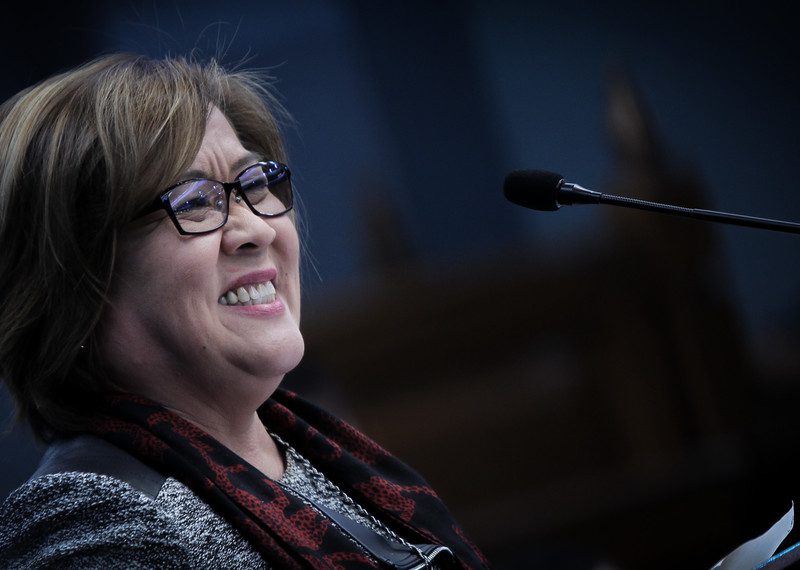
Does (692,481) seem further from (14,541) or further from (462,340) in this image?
(14,541)

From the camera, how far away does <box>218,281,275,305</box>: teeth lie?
55.5 inches

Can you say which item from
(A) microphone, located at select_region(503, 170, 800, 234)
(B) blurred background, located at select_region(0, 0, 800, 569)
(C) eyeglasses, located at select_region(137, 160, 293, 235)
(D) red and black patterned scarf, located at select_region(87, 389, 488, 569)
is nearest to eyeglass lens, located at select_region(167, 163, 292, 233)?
(C) eyeglasses, located at select_region(137, 160, 293, 235)

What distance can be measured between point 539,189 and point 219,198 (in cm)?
44

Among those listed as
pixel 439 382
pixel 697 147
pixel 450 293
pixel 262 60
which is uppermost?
pixel 262 60

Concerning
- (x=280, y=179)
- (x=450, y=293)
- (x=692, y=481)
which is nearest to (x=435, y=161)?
(x=450, y=293)

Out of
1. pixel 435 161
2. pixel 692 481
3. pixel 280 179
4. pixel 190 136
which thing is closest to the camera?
pixel 190 136

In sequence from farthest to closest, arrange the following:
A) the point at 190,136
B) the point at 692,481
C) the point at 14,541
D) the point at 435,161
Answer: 1. the point at 435,161
2. the point at 692,481
3. the point at 190,136
4. the point at 14,541

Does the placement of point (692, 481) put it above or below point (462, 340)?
below

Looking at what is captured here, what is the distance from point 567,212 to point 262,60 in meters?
1.06

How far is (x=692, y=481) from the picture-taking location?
10.2 feet

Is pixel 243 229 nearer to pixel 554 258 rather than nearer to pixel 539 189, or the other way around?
pixel 539 189

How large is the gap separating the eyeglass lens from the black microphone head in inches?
14.4

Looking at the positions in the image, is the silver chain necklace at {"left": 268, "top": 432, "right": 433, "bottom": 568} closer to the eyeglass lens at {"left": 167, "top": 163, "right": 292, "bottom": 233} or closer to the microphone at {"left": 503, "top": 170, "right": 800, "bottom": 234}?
the eyeglass lens at {"left": 167, "top": 163, "right": 292, "bottom": 233}

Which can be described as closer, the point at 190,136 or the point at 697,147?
the point at 190,136
